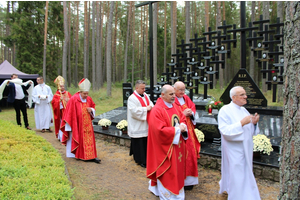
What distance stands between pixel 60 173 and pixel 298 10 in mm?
3833

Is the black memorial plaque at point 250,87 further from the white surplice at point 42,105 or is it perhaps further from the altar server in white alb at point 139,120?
the white surplice at point 42,105

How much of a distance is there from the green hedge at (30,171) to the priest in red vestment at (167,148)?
1.41 metres

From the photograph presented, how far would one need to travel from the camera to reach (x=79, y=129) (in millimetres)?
5941

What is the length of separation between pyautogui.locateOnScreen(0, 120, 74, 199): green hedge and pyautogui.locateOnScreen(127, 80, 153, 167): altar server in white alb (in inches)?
73.0

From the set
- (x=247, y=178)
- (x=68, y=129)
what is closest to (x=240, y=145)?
(x=247, y=178)

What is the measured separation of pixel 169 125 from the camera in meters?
3.90

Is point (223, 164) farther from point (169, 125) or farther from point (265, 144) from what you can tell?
point (265, 144)

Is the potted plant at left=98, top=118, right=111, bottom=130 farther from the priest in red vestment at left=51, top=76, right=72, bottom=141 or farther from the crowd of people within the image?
the crowd of people

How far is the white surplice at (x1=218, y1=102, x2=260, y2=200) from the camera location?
134 inches

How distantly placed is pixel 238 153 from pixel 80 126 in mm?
3973

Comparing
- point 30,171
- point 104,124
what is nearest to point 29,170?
point 30,171

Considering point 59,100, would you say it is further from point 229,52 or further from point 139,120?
point 229,52

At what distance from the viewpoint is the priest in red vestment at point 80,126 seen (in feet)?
19.2

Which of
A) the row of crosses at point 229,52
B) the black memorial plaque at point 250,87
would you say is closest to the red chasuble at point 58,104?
the row of crosses at point 229,52
